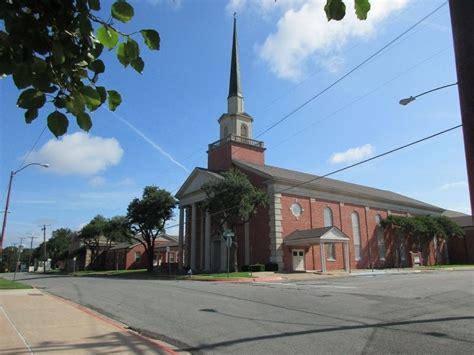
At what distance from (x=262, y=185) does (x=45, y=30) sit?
3688 centimetres

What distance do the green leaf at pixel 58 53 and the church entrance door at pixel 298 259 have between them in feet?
121

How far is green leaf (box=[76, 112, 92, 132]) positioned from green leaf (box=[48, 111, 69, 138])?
0.14 meters

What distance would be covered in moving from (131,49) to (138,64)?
0.12m

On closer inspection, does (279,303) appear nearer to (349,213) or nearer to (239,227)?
(239,227)

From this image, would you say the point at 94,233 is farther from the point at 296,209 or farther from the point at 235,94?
the point at 296,209

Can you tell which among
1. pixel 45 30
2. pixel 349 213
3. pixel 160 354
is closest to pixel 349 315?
pixel 160 354

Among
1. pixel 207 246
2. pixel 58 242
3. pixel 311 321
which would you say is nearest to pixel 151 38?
pixel 311 321

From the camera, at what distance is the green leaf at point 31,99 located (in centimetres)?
253

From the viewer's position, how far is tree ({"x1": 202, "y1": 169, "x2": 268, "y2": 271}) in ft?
116

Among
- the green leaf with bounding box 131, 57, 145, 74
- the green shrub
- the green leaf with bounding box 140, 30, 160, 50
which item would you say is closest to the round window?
the green shrub

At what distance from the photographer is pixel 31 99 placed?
2555 millimetres

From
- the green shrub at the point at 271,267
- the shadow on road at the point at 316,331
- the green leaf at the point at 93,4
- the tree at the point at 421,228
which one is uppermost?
the tree at the point at 421,228

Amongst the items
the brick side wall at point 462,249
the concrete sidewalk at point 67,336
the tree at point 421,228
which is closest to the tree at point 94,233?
the tree at point 421,228

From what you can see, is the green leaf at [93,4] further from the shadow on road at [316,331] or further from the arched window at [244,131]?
the arched window at [244,131]
